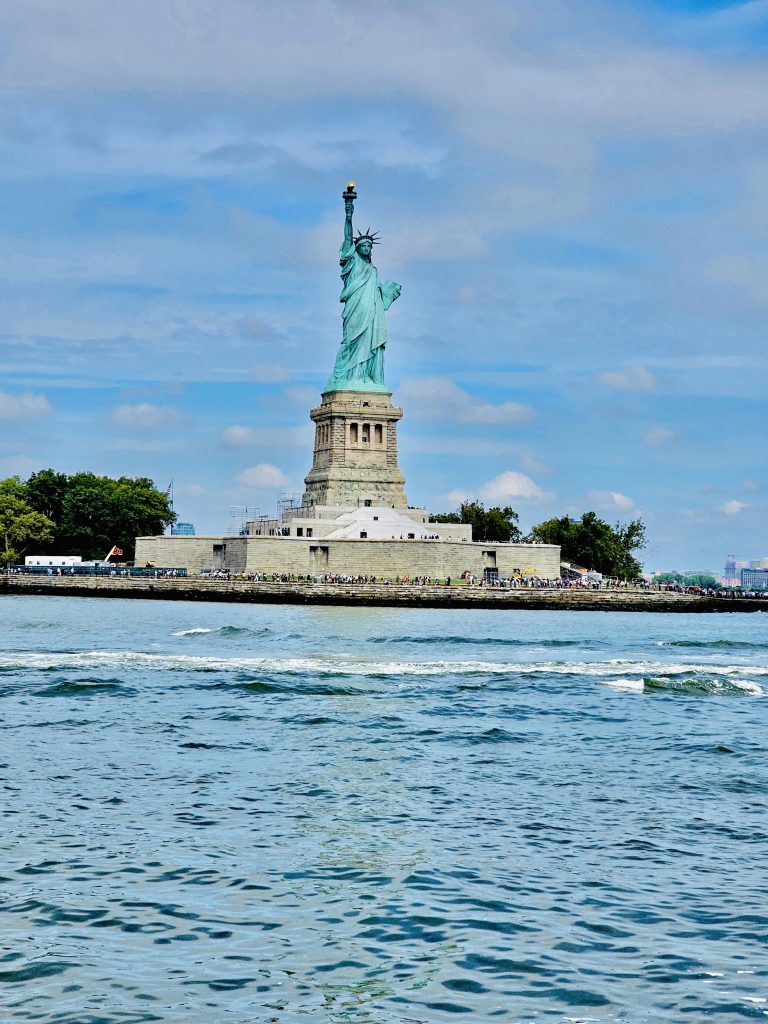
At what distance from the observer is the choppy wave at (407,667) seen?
35.2 metres

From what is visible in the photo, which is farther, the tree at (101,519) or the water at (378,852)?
the tree at (101,519)

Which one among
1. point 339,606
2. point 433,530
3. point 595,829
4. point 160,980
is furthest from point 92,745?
point 433,530

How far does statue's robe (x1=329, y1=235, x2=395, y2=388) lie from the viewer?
102875 millimetres

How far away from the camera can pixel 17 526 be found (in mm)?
112188

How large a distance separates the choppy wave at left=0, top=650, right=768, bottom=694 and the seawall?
42144 mm

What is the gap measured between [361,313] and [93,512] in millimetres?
30255

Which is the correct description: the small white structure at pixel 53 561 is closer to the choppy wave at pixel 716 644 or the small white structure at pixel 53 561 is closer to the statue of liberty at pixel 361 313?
the statue of liberty at pixel 361 313

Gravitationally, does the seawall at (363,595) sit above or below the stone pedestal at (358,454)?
below

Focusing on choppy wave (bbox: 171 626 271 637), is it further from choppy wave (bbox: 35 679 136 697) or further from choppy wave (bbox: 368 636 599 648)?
choppy wave (bbox: 35 679 136 697)

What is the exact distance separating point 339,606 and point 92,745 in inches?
2327

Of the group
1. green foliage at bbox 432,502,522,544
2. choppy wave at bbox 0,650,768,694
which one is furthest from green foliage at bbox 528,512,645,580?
choppy wave at bbox 0,650,768,694

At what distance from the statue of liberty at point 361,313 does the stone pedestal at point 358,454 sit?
6.12 ft

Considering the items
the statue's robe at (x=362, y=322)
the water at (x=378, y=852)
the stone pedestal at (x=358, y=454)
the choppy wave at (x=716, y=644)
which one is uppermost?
the statue's robe at (x=362, y=322)

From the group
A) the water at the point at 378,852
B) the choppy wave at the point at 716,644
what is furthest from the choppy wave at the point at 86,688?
the choppy wave at the point at 716,644
